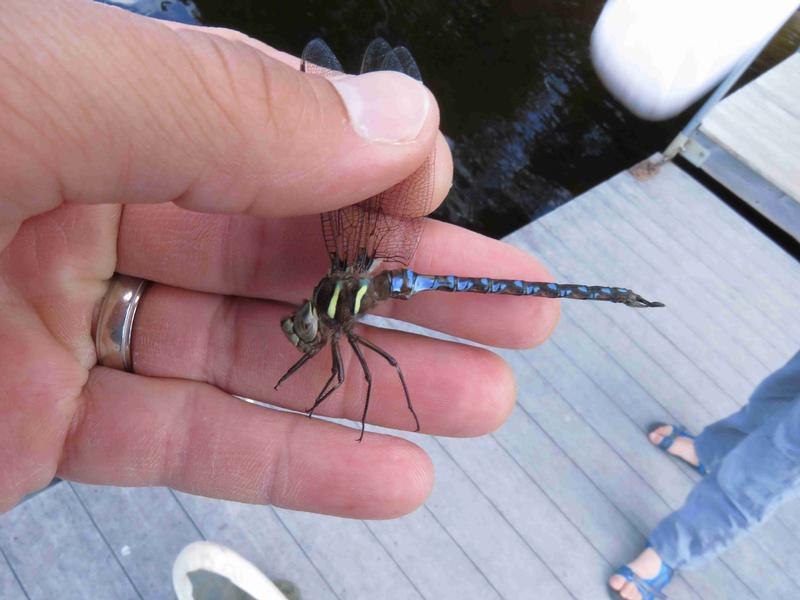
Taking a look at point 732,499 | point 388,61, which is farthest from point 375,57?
point 732,499

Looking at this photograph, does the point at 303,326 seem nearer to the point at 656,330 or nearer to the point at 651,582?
the point at 651,582

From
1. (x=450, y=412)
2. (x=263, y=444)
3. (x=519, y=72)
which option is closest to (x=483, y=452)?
(x=450, y=412)

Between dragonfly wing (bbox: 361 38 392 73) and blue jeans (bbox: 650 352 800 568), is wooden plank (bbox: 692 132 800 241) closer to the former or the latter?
blue jeans (bbox: 650 352 800 568)

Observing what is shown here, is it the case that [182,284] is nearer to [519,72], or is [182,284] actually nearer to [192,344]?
[192,344]

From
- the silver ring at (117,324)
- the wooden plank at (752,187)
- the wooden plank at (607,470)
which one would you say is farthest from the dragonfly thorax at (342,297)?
the wooden plank at (752,187)

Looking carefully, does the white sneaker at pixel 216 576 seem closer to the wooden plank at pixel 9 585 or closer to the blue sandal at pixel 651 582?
the wooden plank at pixel 9 585
